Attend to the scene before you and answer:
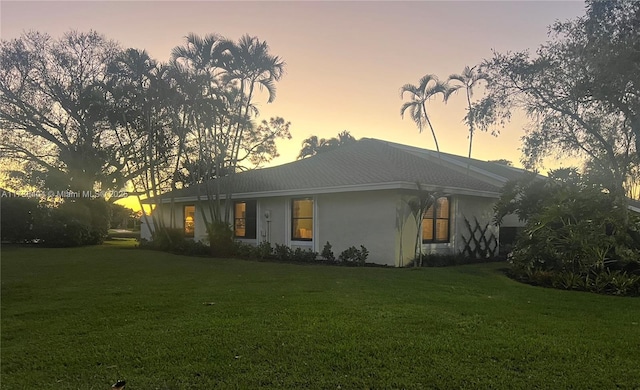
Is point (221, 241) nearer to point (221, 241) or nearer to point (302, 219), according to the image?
point (221, 241)

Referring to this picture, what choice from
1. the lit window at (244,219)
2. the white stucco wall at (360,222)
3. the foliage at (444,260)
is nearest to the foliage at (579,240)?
the foliage at (444,260)

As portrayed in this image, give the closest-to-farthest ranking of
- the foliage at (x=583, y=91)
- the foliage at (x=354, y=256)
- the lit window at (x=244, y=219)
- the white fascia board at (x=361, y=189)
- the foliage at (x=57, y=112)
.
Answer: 1. the foliage at (x=583, y=91)
2. the white fascia board at (x=361, y=189)
3. the foliage at (x=354, y=256)
4. the lit window at (x=244, y=219)
5. the foliage at (x=57, y=112)

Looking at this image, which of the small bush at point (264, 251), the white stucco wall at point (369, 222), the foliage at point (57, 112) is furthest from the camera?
the foliage at point (57, 112)

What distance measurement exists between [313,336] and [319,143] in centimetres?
3620

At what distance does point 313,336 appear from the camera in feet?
16.4

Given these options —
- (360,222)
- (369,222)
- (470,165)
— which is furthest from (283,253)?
(470,165)

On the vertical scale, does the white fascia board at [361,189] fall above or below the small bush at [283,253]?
above

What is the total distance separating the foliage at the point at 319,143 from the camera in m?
39.6

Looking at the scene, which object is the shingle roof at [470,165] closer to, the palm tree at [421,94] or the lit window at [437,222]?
the palm tree at [421,94]

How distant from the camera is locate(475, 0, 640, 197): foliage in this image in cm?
982

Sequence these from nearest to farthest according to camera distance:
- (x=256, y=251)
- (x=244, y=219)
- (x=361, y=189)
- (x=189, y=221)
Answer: (x=361, y=189), (x=256, y=251), (x=244, y=219), (x=189, y=221)

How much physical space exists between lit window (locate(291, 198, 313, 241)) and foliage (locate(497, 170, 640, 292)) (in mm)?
6685

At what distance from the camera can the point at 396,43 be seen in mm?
12883

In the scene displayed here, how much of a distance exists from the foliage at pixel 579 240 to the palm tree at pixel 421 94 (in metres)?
5.86
